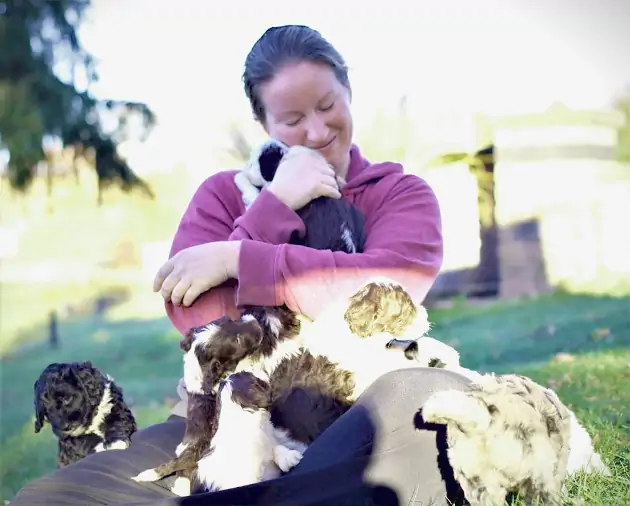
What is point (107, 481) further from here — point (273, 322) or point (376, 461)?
point (376, 461)

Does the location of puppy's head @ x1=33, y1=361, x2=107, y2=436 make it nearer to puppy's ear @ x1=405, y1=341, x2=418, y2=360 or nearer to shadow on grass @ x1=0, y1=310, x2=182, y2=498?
puppy's ear @ x1=405, y1=341, x2=418, y2=360

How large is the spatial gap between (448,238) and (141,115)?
152 inches

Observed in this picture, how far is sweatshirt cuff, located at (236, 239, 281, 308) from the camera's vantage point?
8.28 ft

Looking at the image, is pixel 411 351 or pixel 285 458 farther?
pixel 411 351

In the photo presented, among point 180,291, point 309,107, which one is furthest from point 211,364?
point 309,107

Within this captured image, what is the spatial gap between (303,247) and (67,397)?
3.96 feet

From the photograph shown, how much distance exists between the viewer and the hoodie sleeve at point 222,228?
2.66 meters

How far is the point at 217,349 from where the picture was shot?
2.34m

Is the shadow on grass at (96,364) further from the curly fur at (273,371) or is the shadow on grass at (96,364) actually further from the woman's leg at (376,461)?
the woman's leg at (376,461)

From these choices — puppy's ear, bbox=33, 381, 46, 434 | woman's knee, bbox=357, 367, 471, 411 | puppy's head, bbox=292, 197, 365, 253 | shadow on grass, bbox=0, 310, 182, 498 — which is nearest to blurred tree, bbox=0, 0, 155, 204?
shadow on grass, bbox=0, 310, 182, 498

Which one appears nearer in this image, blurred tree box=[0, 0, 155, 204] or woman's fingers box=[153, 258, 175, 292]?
woman's fingers box=[153, 258, 175, 292]

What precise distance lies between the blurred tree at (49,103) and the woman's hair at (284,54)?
5345 mm

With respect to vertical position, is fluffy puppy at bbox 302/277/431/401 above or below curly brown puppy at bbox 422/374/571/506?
above

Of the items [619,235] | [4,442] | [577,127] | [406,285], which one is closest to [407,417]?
[406,285]
